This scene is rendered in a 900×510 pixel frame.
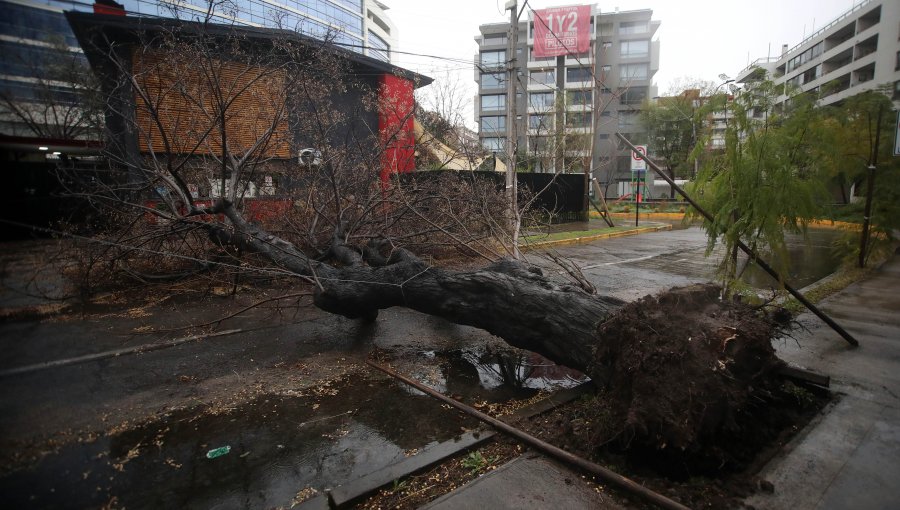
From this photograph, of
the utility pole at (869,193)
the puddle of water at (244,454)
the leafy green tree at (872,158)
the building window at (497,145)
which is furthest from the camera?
the building window at (497,145)

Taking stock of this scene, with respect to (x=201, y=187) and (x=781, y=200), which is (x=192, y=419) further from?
(x=201, y=187)

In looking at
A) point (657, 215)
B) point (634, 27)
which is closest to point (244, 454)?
point (657, 215)

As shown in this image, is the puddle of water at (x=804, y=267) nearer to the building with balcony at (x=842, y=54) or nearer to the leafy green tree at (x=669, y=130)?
the building with balcony at (x=842, y=54)

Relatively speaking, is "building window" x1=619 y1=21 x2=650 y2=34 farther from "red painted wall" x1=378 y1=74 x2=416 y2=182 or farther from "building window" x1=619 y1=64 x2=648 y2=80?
"red painted wall" x1=378 y1=74 x2=416 y2=182

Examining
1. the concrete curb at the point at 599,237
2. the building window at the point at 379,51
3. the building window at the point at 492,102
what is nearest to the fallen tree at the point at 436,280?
the building window at the point at 379,51

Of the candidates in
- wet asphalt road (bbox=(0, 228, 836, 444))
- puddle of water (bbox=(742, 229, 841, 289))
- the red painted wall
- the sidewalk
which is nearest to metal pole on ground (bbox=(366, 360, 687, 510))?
the sidewalk

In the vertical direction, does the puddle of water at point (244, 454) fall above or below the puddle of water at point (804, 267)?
above

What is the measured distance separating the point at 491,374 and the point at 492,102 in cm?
5537

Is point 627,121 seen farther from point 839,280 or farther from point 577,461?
point 577,461

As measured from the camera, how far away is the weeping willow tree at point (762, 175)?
186 inches

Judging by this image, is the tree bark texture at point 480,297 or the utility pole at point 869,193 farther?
the utility pole at point 869,193

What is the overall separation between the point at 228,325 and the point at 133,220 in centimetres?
272

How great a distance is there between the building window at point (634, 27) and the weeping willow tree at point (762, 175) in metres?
52.0

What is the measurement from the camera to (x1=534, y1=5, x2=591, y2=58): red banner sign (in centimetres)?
4241
